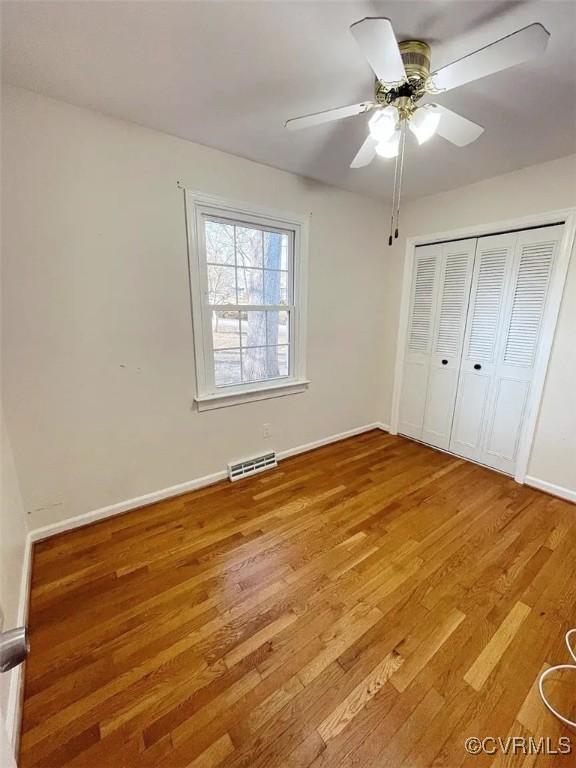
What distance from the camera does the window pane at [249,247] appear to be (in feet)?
7.82

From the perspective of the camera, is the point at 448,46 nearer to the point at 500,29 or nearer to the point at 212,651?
the point at 500,29

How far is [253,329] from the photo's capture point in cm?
255

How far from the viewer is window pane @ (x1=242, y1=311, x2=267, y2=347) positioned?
8.20 feet

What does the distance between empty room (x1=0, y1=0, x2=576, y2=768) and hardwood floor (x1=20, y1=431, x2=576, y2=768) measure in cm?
1

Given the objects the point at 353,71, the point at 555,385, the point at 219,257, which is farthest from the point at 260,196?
the point at 555,385

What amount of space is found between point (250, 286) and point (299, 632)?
223 centimetres

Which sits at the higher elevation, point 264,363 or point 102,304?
point 102,304

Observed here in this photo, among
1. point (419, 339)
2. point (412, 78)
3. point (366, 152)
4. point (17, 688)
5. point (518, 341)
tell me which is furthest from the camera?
→ point (419, 339)

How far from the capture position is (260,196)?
7.72 feet

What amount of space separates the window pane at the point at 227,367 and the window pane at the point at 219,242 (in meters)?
0.69

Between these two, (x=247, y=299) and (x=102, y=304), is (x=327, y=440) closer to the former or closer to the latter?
(x=247, y=299)

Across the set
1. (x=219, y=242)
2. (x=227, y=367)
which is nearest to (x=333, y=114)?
(x=219, y=242)

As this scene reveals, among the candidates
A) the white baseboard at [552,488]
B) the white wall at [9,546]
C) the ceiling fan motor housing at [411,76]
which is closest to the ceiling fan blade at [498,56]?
the ceiling fan motor housing at [411,76]

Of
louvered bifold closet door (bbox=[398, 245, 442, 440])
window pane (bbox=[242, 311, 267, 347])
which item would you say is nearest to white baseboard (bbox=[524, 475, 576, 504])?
louvered bifold closet door (bbox=[398, 245, 442, 440])
